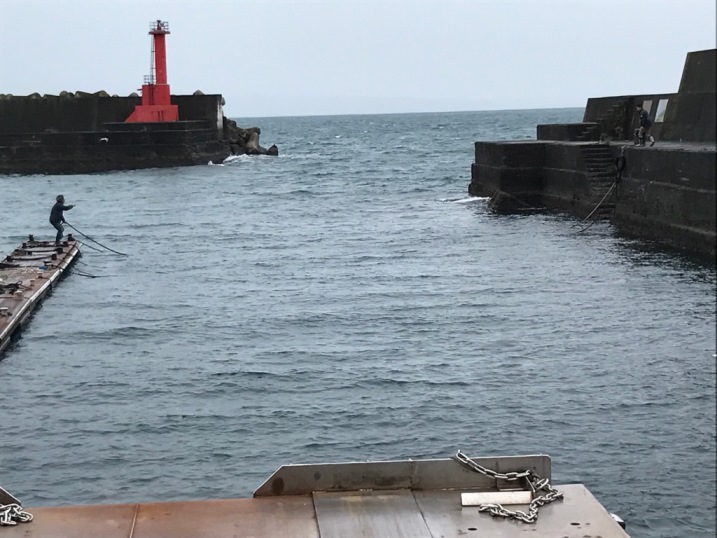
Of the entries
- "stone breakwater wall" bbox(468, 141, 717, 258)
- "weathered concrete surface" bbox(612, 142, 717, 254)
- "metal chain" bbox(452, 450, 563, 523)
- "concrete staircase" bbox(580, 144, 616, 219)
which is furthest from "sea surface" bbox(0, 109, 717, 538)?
"metal chain" bbox(452, 450, 563, 523)

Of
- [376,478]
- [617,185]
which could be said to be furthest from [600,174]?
[376,478]

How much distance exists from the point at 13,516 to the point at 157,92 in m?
50.3

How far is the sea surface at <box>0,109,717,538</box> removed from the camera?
380 inches

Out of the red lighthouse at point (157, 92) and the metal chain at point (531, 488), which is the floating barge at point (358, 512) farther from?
the red lighthouse at point (157, 92)

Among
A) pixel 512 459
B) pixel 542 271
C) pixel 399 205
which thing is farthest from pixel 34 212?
pixel 512 459

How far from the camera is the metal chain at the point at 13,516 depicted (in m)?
6.55

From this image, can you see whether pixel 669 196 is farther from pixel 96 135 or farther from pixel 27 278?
pixel 96 135

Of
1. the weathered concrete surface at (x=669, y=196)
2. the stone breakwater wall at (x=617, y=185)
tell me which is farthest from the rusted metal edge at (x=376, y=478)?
the weathered concrete surface at (x=669, y=196)

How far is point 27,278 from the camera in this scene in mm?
18859

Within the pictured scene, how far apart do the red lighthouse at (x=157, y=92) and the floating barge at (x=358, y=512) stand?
1965 inches

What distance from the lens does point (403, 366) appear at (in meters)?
13.2

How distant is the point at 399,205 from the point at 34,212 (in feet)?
39.5

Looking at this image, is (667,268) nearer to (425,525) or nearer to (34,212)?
(425,525)

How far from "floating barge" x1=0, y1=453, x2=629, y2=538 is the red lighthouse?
49921 millimetres
